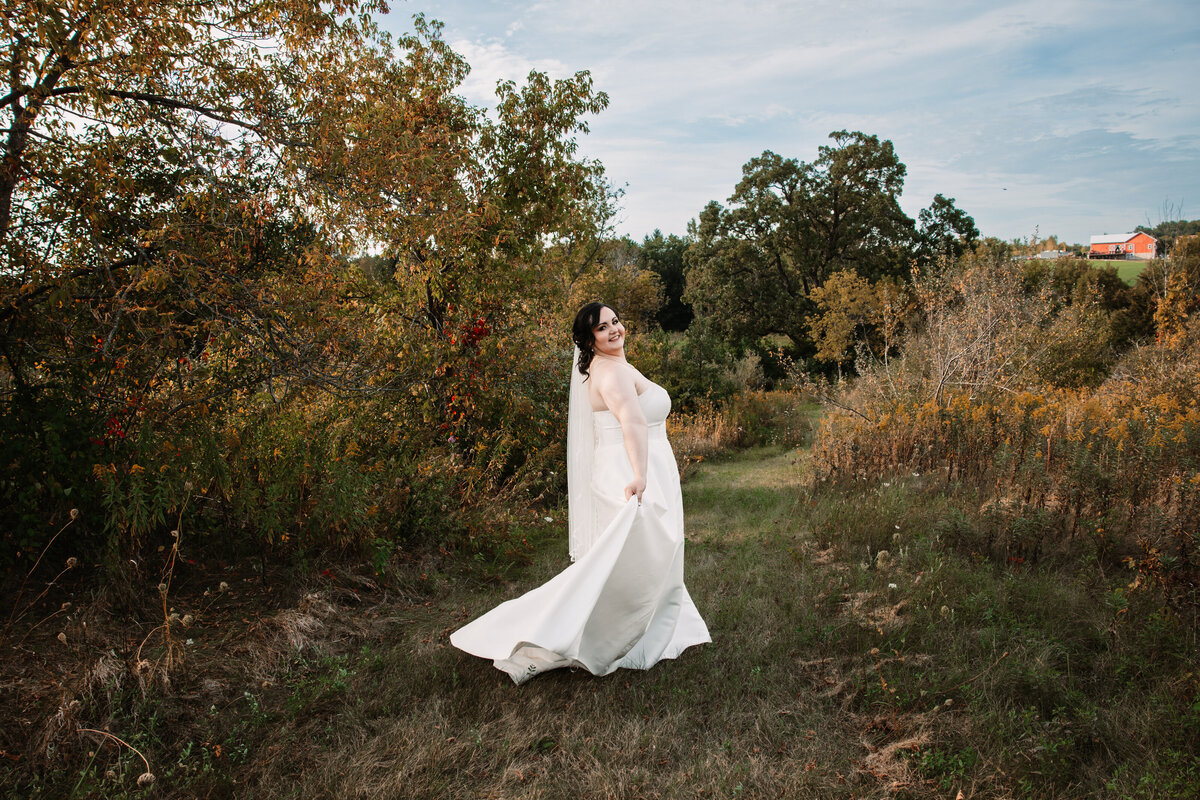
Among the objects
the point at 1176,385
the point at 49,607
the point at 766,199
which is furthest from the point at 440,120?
the point at 766,199

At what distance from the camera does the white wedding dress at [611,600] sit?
11.1ft

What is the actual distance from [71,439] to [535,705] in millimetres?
3027

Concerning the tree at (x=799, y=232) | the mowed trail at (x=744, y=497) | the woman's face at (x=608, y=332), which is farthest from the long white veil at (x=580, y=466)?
the tree at (x=799, y=232)

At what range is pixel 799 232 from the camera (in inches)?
1101

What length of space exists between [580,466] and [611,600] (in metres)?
1.01

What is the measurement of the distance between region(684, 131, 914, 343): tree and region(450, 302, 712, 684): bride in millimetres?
24938

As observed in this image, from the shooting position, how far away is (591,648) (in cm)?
351

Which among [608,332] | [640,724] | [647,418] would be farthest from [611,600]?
[608,332]

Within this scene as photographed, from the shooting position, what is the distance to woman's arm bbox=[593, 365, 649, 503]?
3.63m

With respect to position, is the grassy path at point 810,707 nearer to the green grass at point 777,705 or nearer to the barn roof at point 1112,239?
the green grass at point 777,705

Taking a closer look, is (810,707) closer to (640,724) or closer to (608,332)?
(640,724)

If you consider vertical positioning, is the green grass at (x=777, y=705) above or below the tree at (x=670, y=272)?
below

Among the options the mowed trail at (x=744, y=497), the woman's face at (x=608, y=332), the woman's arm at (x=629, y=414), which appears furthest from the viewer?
the mowed trail at (x=744, y=497)

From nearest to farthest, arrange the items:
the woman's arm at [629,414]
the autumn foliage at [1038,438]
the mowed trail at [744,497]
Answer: the woman's arm at [629,414]
the autumn foliage at [1038,438]
the mowed trail at [744,497]
